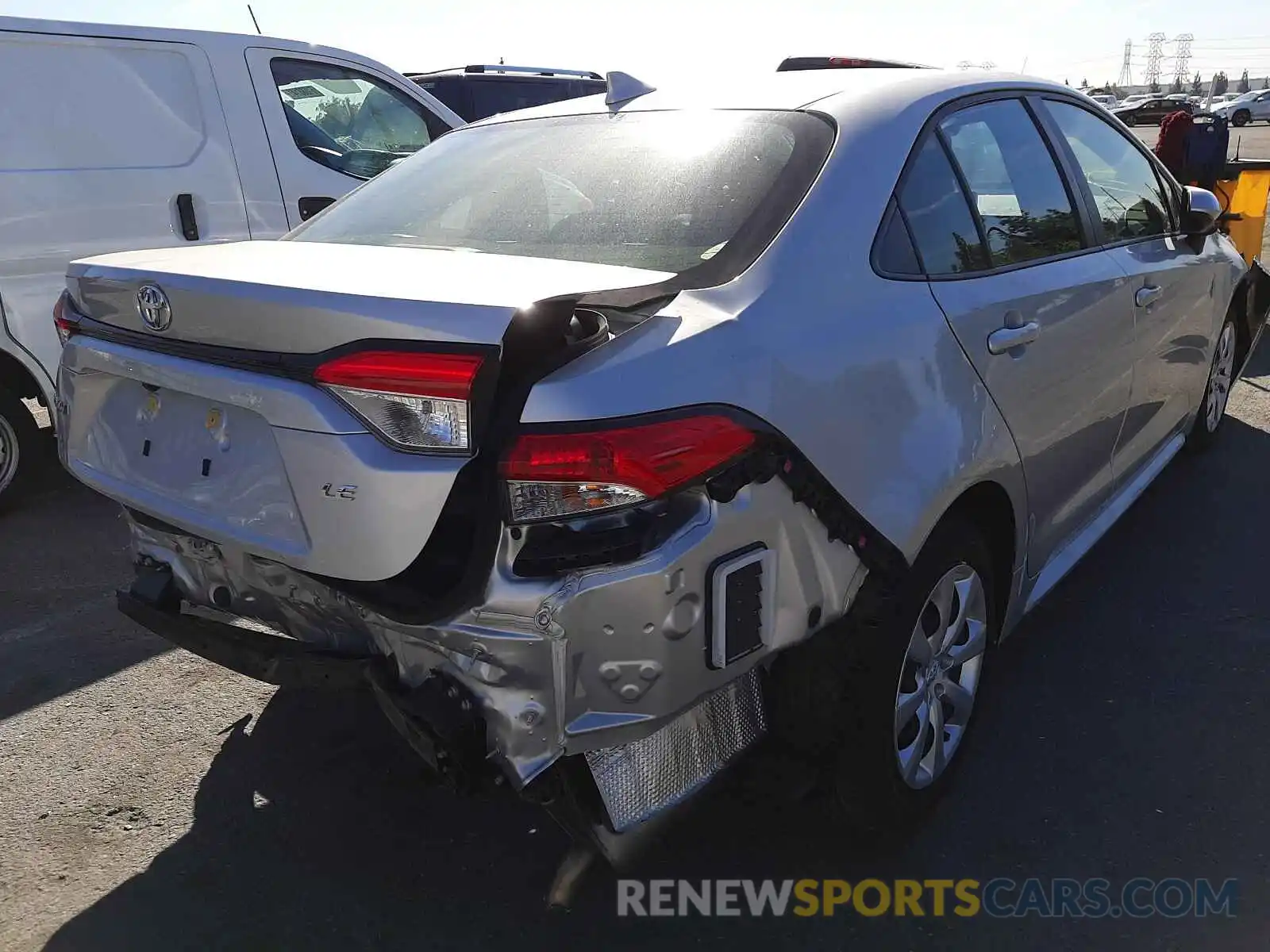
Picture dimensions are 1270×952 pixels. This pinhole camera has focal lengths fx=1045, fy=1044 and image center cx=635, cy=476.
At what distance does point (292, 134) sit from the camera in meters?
5.52

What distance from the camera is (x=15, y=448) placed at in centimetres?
490

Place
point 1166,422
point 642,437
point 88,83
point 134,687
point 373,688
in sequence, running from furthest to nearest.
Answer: point 88,83 < point 1166,422 < point 134,687 < point 373,688 < point 642,437

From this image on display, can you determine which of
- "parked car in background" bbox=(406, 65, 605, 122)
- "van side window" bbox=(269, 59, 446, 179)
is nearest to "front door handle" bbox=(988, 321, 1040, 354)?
"van side window" bbox=(269, 59, 446, 179)

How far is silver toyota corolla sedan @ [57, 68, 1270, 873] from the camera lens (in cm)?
175

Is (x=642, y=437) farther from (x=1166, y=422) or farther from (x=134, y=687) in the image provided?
(x=1166, y=422)

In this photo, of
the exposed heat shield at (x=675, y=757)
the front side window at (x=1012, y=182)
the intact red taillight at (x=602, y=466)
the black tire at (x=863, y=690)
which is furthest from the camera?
the front side window at (x=1012, y=182)

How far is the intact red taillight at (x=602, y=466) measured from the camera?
5.60 feet

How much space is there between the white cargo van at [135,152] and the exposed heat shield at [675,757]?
11.9ft

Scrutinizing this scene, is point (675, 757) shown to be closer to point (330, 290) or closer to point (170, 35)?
point (330, 290)

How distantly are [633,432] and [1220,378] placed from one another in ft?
14.0

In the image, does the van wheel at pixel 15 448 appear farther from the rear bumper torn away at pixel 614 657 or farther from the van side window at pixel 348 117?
the rear bumper torn away at pixel 614 657

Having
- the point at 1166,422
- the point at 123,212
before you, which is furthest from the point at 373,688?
the point at 123,212

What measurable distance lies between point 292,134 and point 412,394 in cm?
435

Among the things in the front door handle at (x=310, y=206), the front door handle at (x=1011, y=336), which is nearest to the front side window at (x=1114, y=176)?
the front door handle at (x=1011, y=336)
